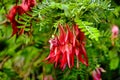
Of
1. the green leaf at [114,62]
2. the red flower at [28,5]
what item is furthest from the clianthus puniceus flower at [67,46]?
the green leaf at [114,62]

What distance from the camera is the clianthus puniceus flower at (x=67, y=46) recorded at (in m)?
1.37

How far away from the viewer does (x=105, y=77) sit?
2918 mm

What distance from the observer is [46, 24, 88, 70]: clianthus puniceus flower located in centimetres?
137

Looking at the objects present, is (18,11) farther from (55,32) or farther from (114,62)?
(114,62)

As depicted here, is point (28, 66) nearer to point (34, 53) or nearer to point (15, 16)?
point (34, 53)

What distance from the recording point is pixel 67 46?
54.1 inches

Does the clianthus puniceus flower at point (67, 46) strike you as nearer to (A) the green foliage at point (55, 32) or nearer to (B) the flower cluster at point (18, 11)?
(A) the green foliage at point (55, 32)

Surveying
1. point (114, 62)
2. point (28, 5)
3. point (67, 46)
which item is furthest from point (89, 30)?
point (114, 62)

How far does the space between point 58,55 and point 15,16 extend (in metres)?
0.37

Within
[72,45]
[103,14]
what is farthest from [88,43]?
[72,45]

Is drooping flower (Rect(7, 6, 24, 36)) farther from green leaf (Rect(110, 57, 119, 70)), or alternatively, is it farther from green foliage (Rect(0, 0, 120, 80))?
green leaf (Rect(110, 57, 119, 70))

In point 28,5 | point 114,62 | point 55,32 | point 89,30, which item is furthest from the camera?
point 114,62

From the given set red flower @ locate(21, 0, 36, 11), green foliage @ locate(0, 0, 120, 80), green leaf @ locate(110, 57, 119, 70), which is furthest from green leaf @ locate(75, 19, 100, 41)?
green leaf @ locate(110, 57, 119, 70)

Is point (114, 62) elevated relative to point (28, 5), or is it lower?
lower
